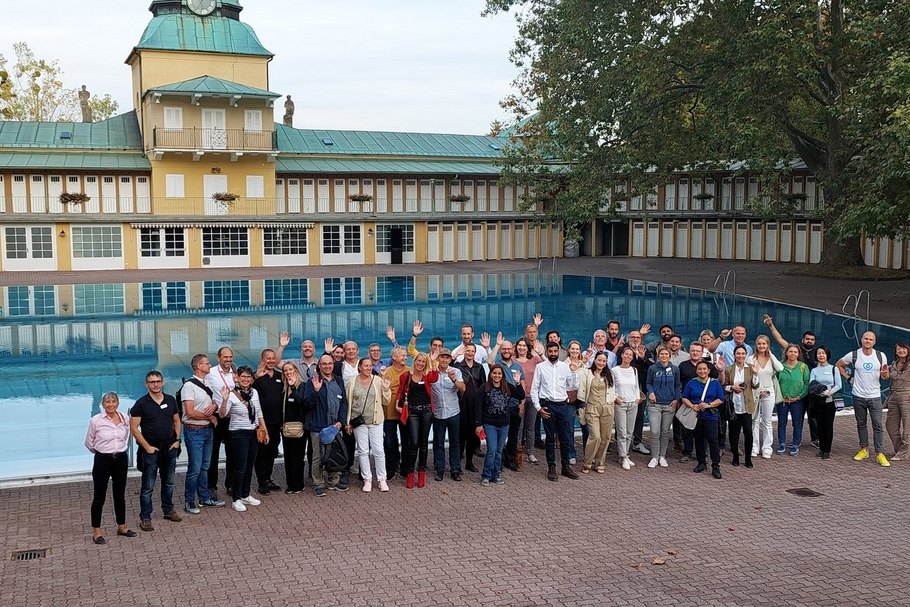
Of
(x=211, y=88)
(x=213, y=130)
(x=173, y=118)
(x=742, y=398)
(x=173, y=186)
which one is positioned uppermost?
(x=211, y=88)

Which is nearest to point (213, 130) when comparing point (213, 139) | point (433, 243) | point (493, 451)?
point (213, 139)

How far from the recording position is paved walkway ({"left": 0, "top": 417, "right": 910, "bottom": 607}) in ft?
25.3

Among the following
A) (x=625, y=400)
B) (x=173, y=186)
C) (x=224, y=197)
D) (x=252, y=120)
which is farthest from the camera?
(x=252, y=120)

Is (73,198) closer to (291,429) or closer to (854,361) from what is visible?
(291,429)

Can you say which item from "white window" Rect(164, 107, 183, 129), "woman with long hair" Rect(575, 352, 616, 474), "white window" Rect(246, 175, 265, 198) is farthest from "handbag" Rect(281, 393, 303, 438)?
"white window" Rect(246, 175, 265, 198)

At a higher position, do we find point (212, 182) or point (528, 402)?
point (212, 182)

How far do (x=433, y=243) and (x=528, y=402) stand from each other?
40.7 metres

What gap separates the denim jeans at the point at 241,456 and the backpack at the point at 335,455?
0.86 meters

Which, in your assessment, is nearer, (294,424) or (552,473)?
(294,424)

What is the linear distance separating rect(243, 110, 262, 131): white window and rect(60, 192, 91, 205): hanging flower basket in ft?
27.4

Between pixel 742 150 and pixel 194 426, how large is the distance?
2404 cm

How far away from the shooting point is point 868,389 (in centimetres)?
1184

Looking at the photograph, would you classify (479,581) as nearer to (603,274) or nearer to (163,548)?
(163,548)

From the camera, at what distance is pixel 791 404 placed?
39.9ft
